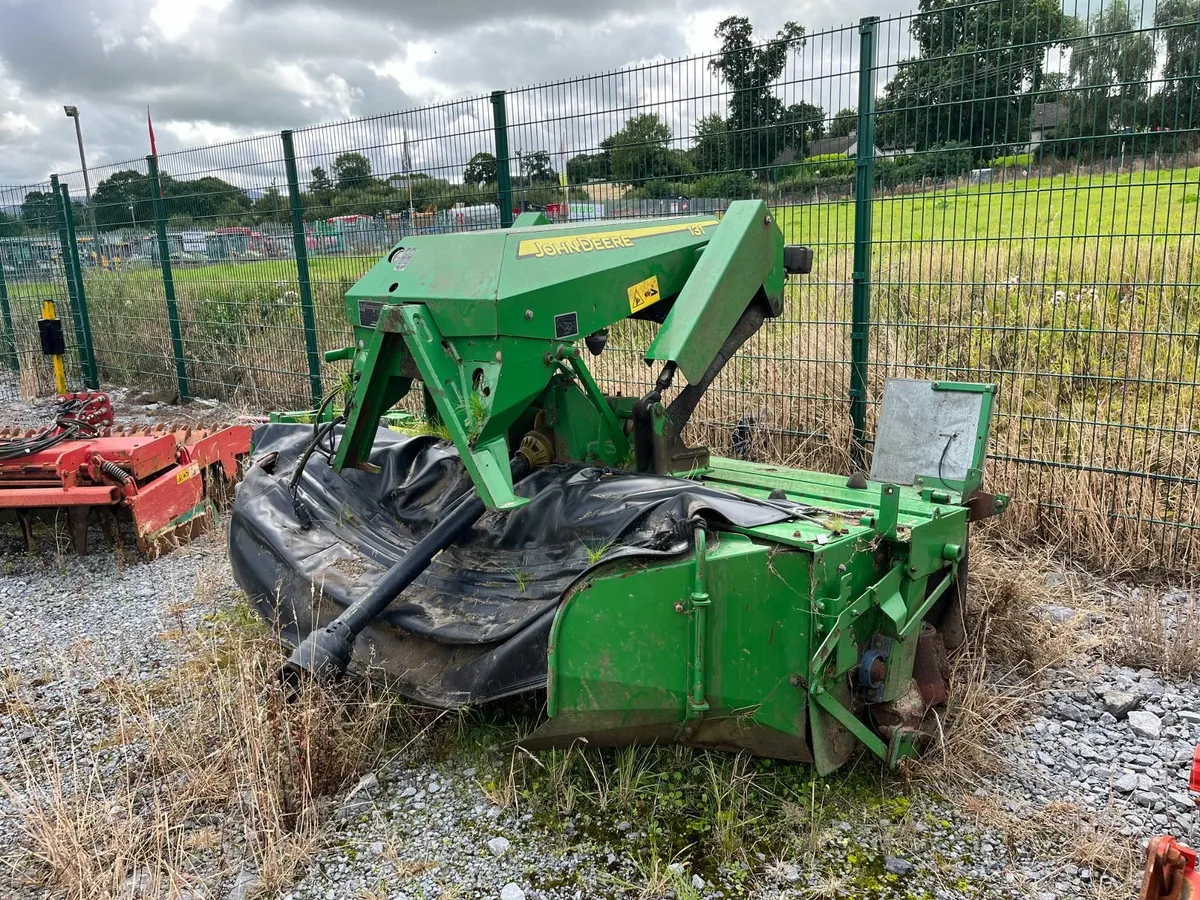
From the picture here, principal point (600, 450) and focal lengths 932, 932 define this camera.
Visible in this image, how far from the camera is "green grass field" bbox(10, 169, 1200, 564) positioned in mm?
4547

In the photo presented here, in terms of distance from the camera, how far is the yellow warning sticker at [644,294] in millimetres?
3504

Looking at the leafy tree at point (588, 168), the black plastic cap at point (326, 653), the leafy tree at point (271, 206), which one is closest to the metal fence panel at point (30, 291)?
the leafy tree at point (271, 206)

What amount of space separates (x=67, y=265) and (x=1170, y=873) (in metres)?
11.8

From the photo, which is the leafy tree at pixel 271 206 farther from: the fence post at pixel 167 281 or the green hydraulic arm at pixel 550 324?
the green hydraulic arm at pixel 550 324

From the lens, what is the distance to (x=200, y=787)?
2.91m

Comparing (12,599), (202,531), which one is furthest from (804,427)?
(12,599)

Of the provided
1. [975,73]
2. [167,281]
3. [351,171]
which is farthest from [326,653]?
[167,281]

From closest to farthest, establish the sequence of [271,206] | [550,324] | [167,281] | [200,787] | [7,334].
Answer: [200,787] → [550,324] → [271,206] → [167,281] → [7,334]

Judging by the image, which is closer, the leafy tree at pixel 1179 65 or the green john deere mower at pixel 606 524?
the green john deere mower at pixel 606 524

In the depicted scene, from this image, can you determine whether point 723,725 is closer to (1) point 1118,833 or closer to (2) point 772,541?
(2) point 772,541

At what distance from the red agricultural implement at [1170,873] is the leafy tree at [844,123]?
394 cm

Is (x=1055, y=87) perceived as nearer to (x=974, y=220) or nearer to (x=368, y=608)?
(x=974, y=220)

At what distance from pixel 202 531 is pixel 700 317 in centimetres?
352

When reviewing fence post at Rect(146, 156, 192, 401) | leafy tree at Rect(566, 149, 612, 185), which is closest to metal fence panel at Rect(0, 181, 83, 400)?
fence post at Rect(146, 156, 192, 401)
